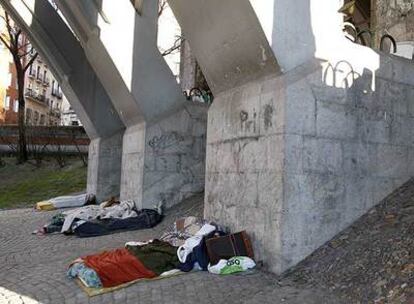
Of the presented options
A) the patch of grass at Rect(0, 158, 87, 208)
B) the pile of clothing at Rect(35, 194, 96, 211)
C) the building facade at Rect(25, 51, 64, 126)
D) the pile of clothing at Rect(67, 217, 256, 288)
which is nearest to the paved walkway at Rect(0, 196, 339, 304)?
the pile of clothing at Rect(67, 217, 256, 288)

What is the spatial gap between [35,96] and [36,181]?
103 ft

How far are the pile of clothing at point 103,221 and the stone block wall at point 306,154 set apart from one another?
2.73 m

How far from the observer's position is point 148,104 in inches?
404

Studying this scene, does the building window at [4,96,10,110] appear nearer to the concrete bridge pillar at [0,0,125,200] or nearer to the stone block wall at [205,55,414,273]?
the concrete bridge pillar at [0,0,125,200]

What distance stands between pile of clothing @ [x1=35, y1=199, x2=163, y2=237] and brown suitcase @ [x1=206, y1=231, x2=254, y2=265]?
350 cm

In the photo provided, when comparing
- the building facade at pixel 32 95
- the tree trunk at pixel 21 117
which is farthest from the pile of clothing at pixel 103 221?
the building facade at pixel 32 95

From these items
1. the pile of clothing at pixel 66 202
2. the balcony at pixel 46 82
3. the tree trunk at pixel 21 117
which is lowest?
the pile of clothing at pixel 66 202

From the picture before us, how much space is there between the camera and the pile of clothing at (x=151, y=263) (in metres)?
5.16

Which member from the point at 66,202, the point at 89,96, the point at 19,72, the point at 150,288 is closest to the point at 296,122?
the point at 150,288

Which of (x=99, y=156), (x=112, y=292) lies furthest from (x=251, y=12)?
(x=99, y=156)

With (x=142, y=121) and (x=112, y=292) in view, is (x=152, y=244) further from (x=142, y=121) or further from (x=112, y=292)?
(x=142, y=121)

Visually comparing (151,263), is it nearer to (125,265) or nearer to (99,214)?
(125,265)

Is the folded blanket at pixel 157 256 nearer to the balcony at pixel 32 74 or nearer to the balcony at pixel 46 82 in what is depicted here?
the balcony at pixel 32 74

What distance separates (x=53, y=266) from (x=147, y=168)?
4167 millimetres
